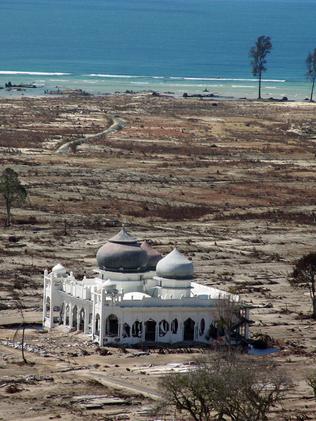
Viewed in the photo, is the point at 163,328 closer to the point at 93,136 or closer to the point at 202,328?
the point at 202,328

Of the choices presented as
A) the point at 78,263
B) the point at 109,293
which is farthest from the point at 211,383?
the point at 78,263

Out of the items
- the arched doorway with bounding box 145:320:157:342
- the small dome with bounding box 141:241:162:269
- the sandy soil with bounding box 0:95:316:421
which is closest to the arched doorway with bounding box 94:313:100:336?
the sandy soil with bounding box 0:95:316:421

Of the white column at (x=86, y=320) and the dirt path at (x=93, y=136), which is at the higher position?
the dirt path at (x=93, y=136)

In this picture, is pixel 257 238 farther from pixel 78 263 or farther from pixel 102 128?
pixel 102 128

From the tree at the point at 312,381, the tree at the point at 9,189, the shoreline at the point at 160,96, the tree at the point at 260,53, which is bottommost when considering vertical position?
the tree at the point at 312,381

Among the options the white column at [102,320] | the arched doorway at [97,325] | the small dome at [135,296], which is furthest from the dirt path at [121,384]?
the small dome at [135,296]

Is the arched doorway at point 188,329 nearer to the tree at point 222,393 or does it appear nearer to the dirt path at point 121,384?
the dirt path at point 121,384

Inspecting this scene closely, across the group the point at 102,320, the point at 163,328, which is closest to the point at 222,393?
the point at 102,320
